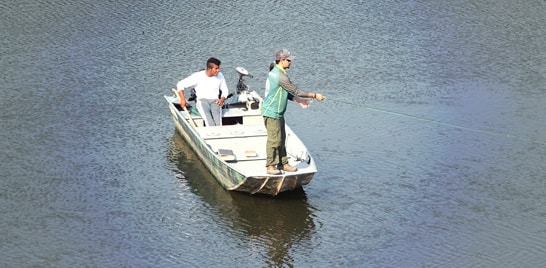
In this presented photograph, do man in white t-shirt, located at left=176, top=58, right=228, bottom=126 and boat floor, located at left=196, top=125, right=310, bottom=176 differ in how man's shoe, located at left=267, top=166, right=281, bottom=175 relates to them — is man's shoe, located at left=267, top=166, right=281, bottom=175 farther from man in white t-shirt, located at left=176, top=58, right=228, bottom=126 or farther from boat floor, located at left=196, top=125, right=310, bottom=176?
man in white t-shirt, located at left=176, top=58, right=228, bottom=126

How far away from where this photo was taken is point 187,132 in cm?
1883

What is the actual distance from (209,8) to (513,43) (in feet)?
25.6

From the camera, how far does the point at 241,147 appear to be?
18.0 metres

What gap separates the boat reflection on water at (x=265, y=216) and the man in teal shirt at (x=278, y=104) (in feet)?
1.69

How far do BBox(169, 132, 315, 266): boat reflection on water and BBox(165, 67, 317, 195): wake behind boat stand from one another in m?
0.18

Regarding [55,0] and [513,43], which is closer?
[513,43]

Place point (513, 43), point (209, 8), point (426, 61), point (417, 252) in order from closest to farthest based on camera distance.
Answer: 1. point (417, 252)
2. point (426, 61)
3. point (513, 43)
4. point (209, 8)

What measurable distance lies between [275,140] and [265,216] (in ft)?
3.79

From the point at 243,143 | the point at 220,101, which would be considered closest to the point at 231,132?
the point at 243,143

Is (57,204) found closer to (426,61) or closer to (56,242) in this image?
(56,242)

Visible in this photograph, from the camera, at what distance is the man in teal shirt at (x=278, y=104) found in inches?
635

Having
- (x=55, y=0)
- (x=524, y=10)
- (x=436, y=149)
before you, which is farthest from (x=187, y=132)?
(x=524, y=10)

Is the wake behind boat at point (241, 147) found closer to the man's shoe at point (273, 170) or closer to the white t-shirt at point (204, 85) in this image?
the man's shoe at point (273, 170)

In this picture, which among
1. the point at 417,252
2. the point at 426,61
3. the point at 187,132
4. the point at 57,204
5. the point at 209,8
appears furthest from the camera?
the point at 209,8
